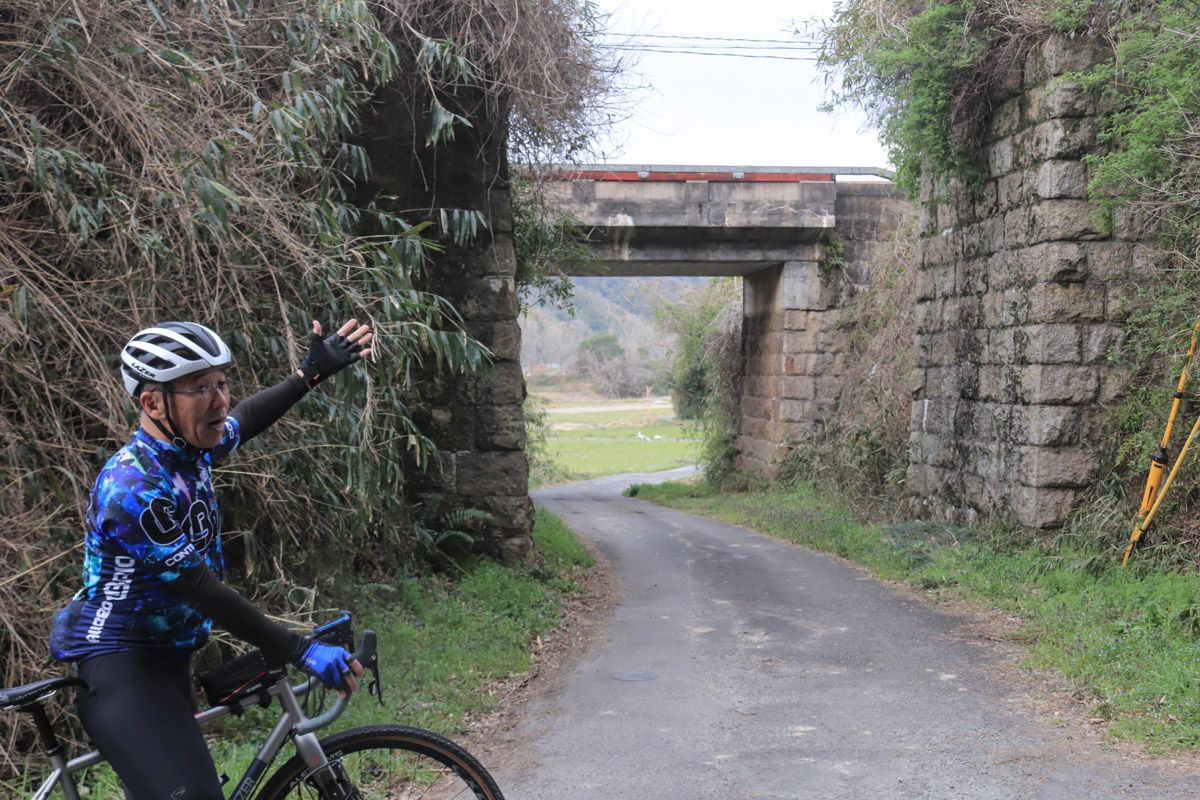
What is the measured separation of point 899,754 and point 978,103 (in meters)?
6.45

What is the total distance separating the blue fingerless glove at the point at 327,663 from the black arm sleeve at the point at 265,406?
2.60ft

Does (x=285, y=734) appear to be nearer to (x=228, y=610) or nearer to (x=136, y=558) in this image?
(x=228, y=610)

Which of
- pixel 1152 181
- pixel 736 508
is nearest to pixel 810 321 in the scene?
pixel 736 508

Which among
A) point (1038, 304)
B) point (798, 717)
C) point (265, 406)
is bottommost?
point (798, 717)

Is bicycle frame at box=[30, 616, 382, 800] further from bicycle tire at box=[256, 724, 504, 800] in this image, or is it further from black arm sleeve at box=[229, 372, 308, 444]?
black arm sleeve at box=[229, 372, 308, 444]

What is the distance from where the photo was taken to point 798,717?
5.12m

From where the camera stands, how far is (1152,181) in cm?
733

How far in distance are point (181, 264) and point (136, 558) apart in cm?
271

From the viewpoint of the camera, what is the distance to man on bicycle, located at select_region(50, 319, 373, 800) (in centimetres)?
242

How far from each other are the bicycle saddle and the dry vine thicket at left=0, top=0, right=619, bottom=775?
151 cm

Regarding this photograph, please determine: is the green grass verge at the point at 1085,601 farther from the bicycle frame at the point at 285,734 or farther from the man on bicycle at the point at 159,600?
the man on bicycle at the point at 159,600

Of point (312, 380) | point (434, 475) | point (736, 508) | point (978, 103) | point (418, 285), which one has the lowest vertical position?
point (736, 508)

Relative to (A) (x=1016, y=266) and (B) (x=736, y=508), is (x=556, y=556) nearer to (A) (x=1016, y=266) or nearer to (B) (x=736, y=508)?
(A) (x=1016, y=266)

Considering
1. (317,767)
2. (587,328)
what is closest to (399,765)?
(317,767)
